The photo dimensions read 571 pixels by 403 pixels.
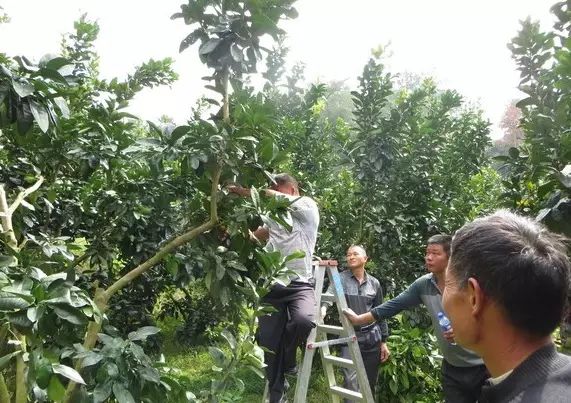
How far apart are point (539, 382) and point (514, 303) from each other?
0.16 meters

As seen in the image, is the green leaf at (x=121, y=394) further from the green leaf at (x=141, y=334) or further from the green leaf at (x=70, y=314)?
the green leaf at (x=70, y=314)

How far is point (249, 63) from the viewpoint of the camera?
222cm

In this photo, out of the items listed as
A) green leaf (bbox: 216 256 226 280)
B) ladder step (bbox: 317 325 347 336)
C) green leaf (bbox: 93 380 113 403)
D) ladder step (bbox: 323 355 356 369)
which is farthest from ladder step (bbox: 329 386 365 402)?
green leaf (bbox: 93 380 113 403)

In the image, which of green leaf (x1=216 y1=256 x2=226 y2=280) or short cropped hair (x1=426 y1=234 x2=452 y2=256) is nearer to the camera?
green leaf (x1=216 y1=256 x2=226 y2=280)

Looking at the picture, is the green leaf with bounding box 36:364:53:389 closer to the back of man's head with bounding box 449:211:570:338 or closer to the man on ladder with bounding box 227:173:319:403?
the back of man's head with bounding box 449:211:570:338

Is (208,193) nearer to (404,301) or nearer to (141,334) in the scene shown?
(141,334)

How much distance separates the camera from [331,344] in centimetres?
379

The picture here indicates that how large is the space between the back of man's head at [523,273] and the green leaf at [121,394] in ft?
3.61

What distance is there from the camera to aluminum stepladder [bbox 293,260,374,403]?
3617 mm

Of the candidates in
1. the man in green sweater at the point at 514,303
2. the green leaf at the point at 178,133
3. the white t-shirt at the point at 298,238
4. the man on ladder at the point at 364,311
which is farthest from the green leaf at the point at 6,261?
the man on ladder at the point at 364,311

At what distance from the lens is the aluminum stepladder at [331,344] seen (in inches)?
142

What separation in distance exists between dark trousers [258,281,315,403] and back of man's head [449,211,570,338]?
2417 mm

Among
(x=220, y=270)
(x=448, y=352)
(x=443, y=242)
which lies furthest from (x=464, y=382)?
(x=220, y=270)

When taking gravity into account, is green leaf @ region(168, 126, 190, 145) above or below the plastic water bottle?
above
